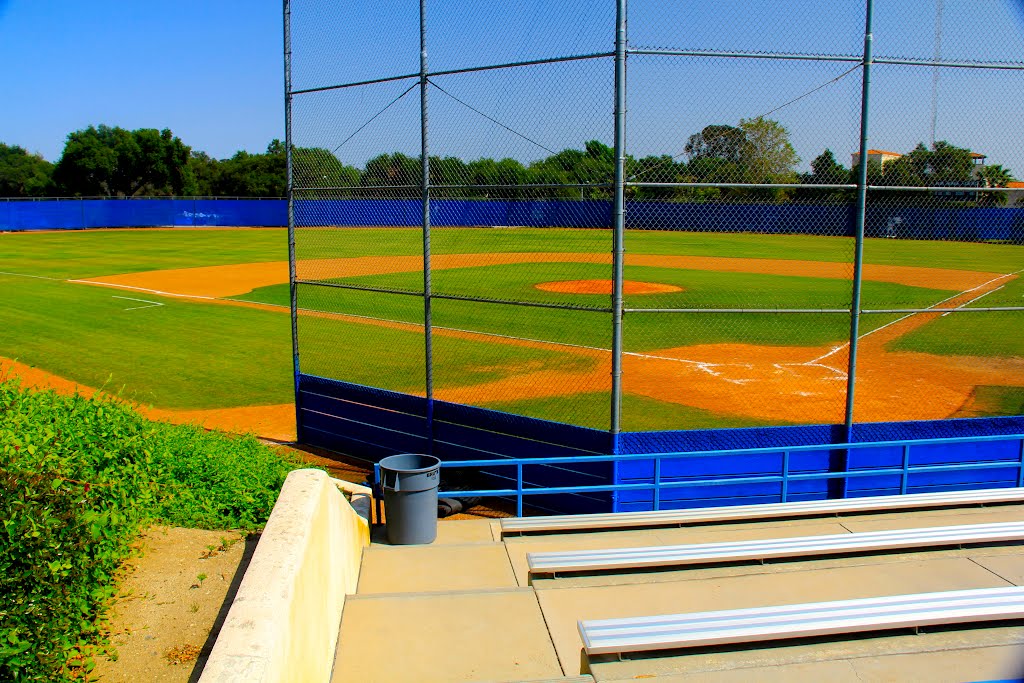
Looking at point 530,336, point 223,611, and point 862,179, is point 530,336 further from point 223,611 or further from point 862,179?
point 223,611

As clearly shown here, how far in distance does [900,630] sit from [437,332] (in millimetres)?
15199

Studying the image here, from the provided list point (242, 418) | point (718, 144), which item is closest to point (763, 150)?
point (718, 144)

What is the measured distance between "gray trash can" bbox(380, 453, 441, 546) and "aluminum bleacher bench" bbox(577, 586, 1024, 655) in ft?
10.3

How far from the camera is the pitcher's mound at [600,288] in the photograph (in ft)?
86.8

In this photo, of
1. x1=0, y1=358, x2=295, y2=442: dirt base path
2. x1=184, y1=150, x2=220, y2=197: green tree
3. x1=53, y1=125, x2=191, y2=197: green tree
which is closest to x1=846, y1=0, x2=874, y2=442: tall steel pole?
x1=0, y1=358, x2=295, y2=442: dirt base path

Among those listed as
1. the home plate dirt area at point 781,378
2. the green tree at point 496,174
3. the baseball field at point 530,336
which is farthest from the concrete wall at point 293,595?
the home plate dirt area at point 781,378

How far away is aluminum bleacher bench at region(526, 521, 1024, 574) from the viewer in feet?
19.8

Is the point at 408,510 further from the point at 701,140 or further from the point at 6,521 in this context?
the point at 701,140

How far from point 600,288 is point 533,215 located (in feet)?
27.7

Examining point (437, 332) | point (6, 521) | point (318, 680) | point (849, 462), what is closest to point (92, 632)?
point (6, 521)

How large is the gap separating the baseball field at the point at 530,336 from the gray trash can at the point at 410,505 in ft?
6.59

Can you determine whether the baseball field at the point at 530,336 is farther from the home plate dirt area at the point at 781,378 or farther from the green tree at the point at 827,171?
the green tree at the point at 827,171

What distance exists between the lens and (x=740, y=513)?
24.8ft

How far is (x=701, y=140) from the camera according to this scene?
27.9 feet
